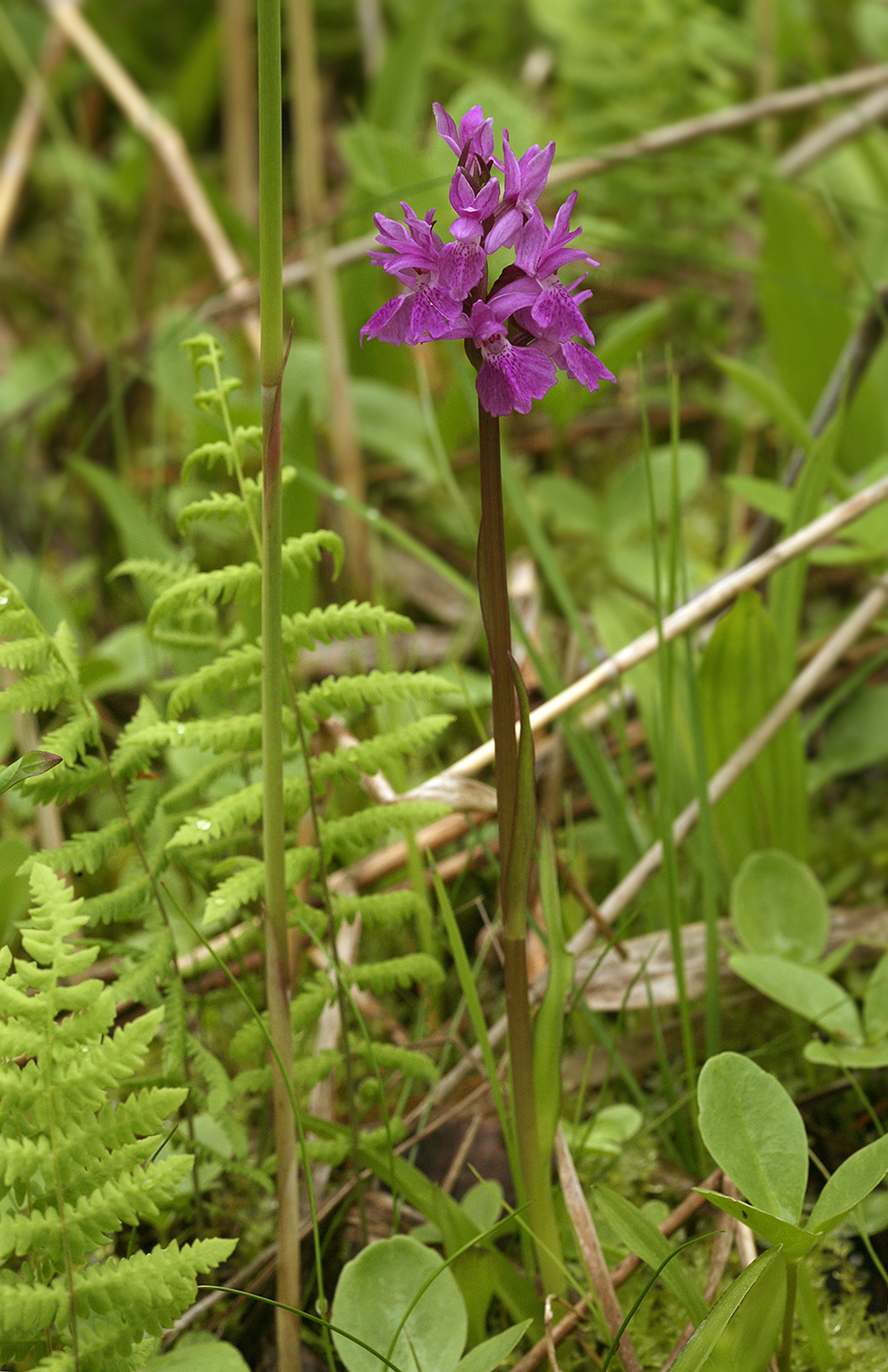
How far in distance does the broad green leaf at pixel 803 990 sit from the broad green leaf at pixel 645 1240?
1.05 ft

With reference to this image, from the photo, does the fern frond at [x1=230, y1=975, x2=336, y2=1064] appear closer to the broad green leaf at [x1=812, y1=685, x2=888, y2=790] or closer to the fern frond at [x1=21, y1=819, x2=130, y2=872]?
the fern frond at [x1=21, y1=819, x2=130, y2=872]

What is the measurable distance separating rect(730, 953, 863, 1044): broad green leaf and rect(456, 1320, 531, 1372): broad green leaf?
0.45 metres

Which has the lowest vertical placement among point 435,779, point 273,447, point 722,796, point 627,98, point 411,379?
point 722,796

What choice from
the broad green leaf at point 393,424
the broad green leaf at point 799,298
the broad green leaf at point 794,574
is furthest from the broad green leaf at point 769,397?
the broad green leaf at point 393,424

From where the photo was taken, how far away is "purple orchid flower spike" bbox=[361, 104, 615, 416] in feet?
2.63

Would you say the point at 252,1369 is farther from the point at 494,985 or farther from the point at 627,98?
the point at 627,98

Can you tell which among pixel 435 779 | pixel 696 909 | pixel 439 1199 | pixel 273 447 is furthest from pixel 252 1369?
pixel 273 447

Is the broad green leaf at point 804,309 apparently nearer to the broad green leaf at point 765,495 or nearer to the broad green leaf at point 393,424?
the broad green leaf at point 765,495

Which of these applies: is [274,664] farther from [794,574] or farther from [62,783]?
[794,574]

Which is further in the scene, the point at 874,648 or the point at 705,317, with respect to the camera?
the point at 705,317

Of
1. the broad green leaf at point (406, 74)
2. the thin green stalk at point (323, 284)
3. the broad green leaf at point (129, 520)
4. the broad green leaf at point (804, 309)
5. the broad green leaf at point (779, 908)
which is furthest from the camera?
the broad green leaf at point (406, 74)

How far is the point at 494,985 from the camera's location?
1493 millimetres

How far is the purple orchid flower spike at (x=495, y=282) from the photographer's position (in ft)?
2.63

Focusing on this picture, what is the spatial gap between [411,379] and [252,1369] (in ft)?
6.61
